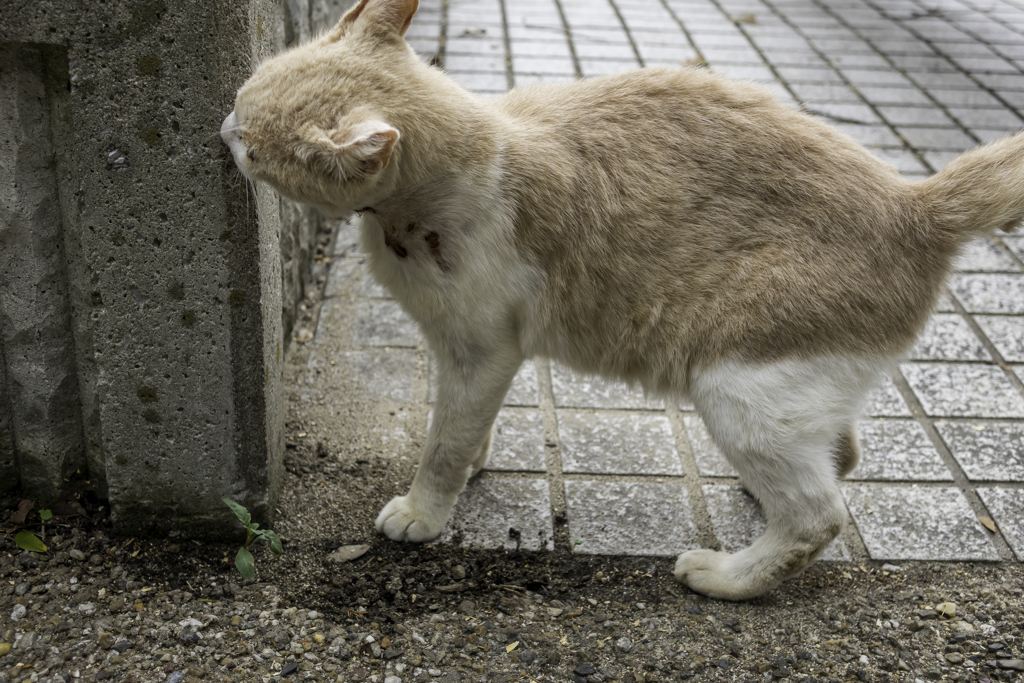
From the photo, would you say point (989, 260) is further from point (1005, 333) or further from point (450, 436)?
point (450, 436)

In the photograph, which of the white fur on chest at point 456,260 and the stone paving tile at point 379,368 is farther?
the stone paving tile at point 379,368

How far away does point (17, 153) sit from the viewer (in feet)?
6.50

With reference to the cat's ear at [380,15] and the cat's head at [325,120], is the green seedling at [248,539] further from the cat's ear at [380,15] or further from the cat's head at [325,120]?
the cat's ear at [380,15]

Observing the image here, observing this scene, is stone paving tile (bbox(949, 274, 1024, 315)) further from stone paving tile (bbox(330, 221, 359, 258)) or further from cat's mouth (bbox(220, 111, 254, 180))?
cat's mouth (bbox(220, 111, 254, 180))

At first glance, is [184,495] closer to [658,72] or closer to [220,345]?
[220,345]

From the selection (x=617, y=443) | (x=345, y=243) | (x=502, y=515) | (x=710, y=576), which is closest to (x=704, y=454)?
(x=617, y=443)

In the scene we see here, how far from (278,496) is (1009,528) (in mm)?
2414

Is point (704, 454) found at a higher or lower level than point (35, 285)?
lower

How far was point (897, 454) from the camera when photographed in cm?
307

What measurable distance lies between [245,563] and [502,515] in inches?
32.1

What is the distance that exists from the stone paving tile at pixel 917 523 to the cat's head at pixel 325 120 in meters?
1.97

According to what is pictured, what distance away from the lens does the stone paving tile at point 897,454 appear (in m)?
2.98

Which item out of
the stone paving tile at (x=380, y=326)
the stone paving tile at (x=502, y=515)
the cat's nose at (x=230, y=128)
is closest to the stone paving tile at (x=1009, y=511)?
the stone paving tile at (x=502, y=515)

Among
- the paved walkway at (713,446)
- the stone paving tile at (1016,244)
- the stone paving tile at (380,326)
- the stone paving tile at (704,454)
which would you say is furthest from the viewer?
the stone paving tile at (1016,244)
